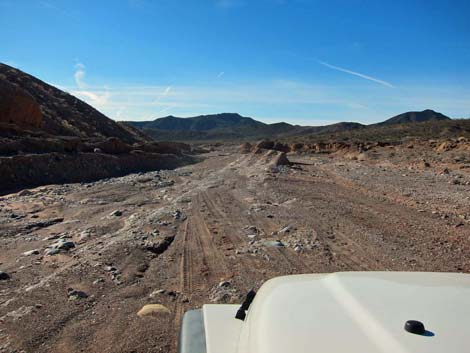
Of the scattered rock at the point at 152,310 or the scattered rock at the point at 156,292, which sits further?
the scattered rock at the point at 156,292

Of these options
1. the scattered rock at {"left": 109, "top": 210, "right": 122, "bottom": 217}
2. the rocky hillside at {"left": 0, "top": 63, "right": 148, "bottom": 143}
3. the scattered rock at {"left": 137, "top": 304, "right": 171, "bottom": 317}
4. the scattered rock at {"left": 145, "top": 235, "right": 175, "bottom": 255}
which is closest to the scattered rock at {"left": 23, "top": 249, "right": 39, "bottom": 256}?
the scattered rock at {"left": 145, "top": 235, "right": 175, "bottom": 255}

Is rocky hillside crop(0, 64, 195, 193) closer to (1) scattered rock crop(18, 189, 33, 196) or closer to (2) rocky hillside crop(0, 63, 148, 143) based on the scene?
(2) rocky hillside crop(0, 63, 148, 143)

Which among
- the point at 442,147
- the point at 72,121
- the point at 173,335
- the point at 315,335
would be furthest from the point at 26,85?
the point at 315,335

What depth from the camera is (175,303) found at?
198 inches

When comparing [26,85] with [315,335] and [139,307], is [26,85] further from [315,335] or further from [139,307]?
[315,335]

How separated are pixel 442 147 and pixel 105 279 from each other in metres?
28.6

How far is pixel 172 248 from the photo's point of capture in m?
7.32

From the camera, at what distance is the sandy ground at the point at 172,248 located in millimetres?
4570

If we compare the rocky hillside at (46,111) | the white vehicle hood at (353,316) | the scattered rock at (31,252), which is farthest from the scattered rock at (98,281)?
the rocky hillside at (46,111)

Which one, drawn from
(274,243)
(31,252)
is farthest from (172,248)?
(31,252)

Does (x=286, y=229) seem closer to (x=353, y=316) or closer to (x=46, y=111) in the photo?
(x=353, y=316)

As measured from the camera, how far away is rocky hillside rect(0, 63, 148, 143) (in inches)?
1089

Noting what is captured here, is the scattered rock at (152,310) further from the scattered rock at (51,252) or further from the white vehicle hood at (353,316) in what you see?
the scattered rock at (51,252)

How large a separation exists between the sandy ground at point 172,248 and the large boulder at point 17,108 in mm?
15598
